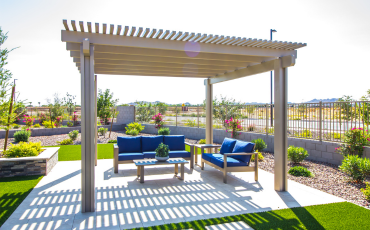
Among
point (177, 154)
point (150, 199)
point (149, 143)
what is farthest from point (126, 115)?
point (150, 199)

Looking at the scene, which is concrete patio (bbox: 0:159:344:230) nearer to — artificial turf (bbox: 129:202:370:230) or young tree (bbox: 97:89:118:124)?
artificial turf (bbox: 129:202:370:230)

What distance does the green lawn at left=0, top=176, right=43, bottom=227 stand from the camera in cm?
386

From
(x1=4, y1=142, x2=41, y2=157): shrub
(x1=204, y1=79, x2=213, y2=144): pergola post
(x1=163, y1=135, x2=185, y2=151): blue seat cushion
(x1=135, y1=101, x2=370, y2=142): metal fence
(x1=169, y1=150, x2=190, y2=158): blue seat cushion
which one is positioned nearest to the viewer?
(x1=4, y1=142, x2=41, y2=157): shrub

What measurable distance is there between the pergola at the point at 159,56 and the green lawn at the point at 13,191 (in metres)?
1.23

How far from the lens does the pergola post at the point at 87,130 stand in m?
3.91

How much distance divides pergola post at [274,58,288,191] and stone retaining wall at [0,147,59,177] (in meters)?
5.66

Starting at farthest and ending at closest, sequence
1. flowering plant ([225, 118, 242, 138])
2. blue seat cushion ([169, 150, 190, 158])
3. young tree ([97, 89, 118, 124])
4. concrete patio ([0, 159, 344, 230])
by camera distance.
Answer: young tree ([97, 89, 118, 124]), flowering plant ([225, 118, 242, 138]), blue seat cushion ([169, 150, 190, 158]), concrete patio ([0, 159, 344, 230])

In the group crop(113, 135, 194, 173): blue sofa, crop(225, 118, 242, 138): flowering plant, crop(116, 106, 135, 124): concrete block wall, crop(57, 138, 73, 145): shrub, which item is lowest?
crop(57, 138, 73, 145): shrub

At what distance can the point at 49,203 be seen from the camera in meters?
4.23

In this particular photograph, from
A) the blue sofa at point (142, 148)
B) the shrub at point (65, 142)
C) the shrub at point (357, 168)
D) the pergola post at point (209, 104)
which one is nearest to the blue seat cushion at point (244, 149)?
the blue sofa at point (142, 148)

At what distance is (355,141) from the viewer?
6562 mm

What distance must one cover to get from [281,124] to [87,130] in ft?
12.4

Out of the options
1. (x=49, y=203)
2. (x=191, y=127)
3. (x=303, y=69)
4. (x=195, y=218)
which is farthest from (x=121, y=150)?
(x=303, y=69)

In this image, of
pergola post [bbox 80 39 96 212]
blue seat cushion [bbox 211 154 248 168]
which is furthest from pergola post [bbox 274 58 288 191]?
pergola post [bbox 80 39 96 212]
